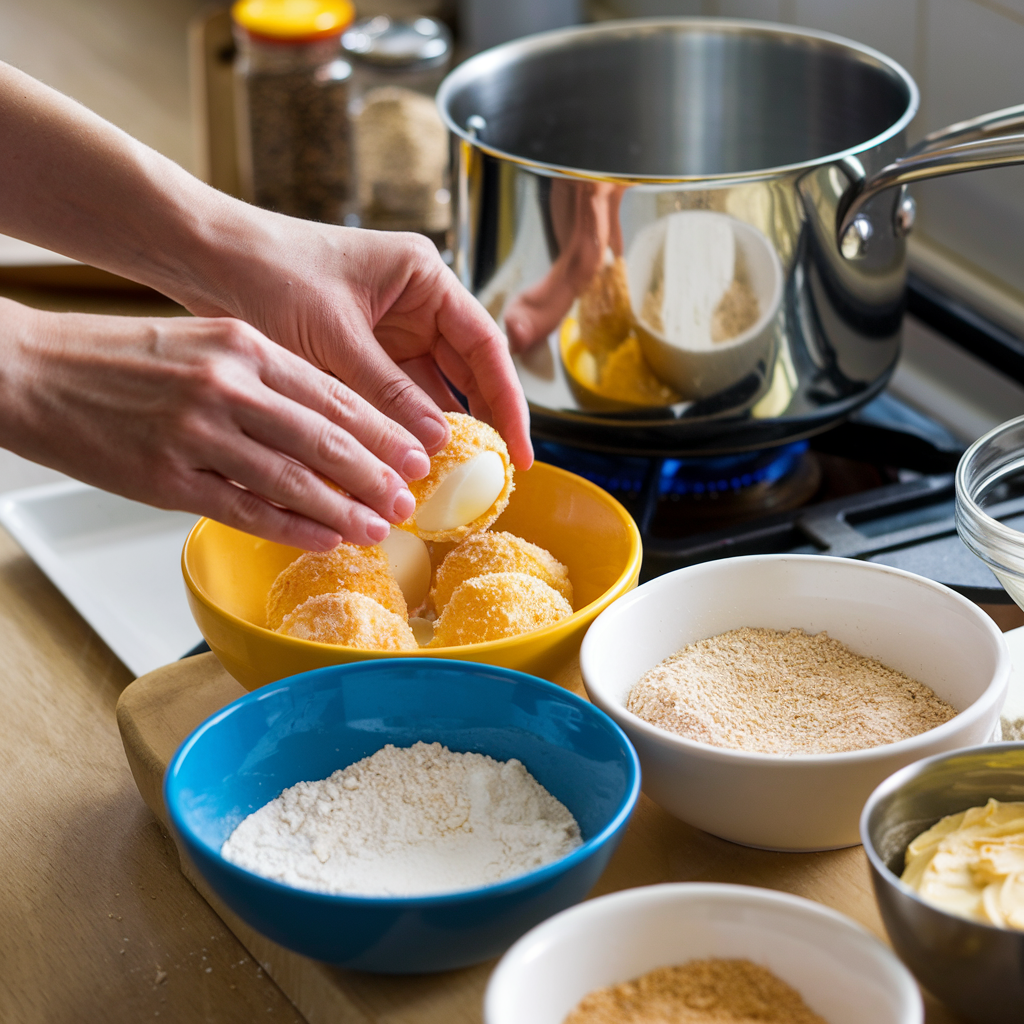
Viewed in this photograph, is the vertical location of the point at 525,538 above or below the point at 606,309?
below

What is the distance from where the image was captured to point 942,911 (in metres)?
0.48

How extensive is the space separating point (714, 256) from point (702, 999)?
0.53 meters

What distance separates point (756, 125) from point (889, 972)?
0.90 metres

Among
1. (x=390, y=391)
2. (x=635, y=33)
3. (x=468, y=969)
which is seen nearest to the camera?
(x=468, y=969)

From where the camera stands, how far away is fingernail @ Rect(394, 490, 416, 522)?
67cm

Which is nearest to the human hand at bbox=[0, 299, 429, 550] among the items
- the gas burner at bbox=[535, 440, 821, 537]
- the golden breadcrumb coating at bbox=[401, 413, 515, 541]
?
the golden breadcrumb coating at bbox=[401, 413, 515, 541]

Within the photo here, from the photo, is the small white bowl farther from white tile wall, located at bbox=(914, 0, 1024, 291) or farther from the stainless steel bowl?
white tile wall, located at bbox=(914, 0, 1024, 291)

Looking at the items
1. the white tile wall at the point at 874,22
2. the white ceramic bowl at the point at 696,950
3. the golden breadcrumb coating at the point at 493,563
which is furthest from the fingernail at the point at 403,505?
the white tile wall at the point at 874,22

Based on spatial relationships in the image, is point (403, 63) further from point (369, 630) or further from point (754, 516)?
point (369, 630)

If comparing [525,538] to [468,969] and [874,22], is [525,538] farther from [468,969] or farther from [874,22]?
[874,22]

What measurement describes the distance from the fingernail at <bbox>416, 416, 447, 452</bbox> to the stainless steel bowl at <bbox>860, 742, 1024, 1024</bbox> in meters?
0.33

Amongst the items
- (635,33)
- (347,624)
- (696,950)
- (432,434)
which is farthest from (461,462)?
(635,33)

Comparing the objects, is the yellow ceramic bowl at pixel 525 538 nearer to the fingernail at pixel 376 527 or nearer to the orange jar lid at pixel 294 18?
the fingernail at pixel 376 527

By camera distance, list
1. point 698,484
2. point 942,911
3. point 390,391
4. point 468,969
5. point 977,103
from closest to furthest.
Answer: point 942,911 → point 468,969 → point 390,391 → point 698,484 → point 977,103
